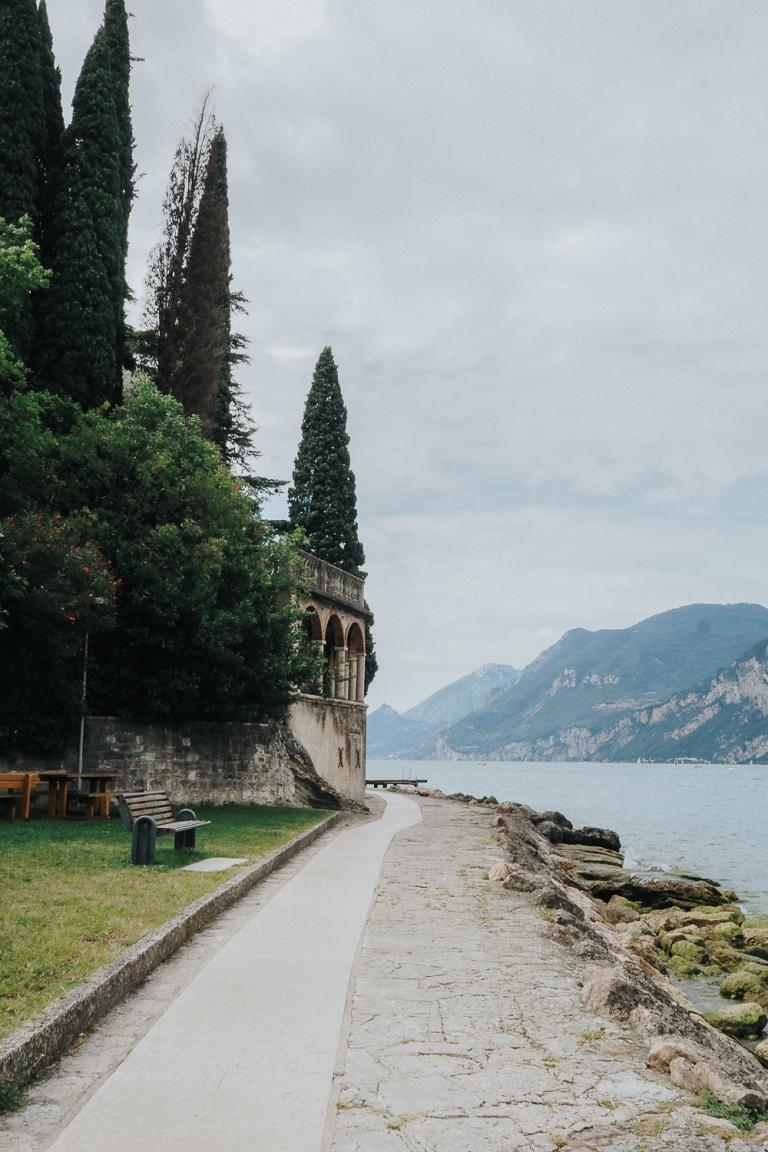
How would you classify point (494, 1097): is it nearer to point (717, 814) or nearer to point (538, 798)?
point (717, 814)

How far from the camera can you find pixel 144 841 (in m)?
12.1

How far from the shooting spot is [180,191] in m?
33.9

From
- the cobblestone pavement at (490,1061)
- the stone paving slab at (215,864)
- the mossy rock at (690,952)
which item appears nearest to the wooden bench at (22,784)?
the stone paving slab at (215,864)

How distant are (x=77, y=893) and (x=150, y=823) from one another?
221 centimetres

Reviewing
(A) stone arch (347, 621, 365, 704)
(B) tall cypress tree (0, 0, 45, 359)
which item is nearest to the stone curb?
(B) tall cypress tree (0, 0, 45, 359)

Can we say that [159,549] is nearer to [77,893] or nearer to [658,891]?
[77,893]

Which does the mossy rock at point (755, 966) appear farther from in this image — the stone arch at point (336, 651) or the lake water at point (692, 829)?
the stone arch at point (336, 651)

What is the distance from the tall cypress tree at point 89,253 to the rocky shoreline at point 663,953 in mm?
15513

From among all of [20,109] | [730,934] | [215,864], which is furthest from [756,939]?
[20,109]

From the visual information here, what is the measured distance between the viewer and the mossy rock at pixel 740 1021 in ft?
39.9

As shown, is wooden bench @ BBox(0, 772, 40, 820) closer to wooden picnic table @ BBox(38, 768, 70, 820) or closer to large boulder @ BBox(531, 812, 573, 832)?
wooden picnic table @ BBox(38, 768, 70, 820)

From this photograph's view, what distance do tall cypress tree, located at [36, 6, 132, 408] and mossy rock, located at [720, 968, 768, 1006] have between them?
64.5 feet

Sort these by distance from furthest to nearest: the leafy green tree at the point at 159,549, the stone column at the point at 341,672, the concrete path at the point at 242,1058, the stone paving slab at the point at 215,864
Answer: the stone column at the point at 341,672, the leafy green tree at the point at 159,549, the stone paving slab at the point at 215,864, the concrete path at the point at 242,1058

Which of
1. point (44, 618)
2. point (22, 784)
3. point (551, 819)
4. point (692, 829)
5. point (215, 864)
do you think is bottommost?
point (692, 829)
